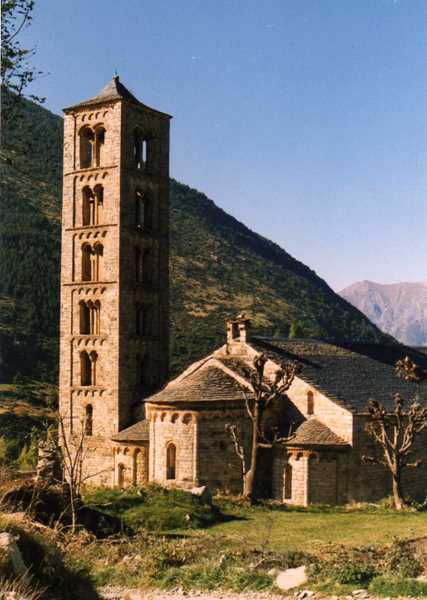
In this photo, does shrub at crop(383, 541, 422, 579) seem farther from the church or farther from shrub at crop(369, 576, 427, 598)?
the church

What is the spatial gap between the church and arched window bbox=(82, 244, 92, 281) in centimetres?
6

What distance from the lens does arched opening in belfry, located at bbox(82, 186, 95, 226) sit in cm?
3722

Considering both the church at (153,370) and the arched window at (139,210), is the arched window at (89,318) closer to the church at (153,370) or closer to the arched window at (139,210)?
the church at (153,370)

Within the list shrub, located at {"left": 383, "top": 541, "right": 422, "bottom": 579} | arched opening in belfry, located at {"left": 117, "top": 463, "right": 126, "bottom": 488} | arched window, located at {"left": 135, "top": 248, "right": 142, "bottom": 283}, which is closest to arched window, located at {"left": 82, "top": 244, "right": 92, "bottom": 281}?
arched window, located at {"left": 135, "top": 248, "right": 142, "bottom": 283}

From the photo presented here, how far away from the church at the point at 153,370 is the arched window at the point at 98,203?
2.7 inches

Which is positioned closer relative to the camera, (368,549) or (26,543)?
(26,543)

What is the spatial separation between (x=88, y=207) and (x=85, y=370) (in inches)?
279

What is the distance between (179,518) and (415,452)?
12880 millimetres

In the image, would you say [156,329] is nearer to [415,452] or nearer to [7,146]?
[415,452]

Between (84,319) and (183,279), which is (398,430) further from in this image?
(183,279)

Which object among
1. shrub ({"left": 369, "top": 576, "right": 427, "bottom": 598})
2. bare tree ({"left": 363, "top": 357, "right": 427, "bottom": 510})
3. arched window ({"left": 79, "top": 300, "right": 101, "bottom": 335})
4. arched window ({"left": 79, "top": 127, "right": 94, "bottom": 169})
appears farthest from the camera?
arched window ({"left": 79, "top": 127, "right": 94, "bottom": 169})

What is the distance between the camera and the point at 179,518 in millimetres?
22344

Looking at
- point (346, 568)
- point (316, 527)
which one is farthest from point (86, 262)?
point (346, 568)

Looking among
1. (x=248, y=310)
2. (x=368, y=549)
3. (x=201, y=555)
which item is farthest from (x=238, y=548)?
(x=248, y=310)
